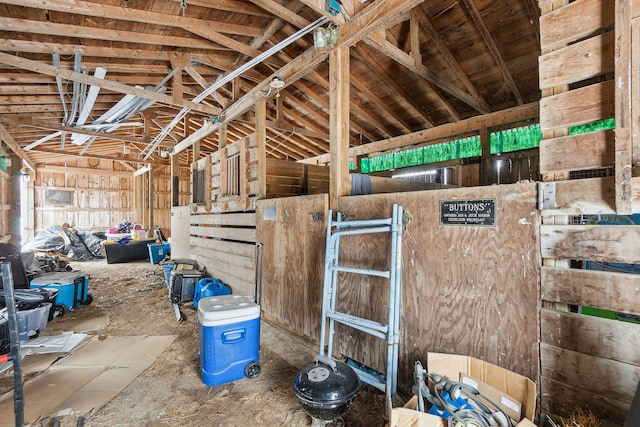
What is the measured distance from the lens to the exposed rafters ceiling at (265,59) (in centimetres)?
308

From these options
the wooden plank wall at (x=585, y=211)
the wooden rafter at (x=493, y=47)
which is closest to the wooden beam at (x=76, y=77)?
the wooden rafter at (x=493, y=47)

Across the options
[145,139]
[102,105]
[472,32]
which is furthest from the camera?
[145,139]

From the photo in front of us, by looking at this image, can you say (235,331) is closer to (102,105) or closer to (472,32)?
(472,32)

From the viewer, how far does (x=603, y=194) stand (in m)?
1.40

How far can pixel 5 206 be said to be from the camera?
21.0 ft

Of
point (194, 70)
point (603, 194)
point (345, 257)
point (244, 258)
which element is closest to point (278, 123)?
point (194, 70)

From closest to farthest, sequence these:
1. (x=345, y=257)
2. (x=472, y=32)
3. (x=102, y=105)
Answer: (x=345, y=257) < (x=472, y=32) < (x=102, y=105)

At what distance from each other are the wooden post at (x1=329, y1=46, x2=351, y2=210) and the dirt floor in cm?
156

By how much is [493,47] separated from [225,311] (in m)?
4.58

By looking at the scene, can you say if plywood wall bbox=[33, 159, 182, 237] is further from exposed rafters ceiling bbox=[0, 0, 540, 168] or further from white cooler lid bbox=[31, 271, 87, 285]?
white cooler lid bbox=[31, 271, 87, 285]

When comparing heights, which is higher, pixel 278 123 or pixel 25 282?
pixel 278 123

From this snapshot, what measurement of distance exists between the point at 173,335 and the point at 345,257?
7.49 feet

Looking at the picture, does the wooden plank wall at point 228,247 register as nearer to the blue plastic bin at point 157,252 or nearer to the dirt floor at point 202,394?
the dirt floor at point 202,394

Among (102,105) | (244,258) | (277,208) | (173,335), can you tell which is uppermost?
(102,105)
